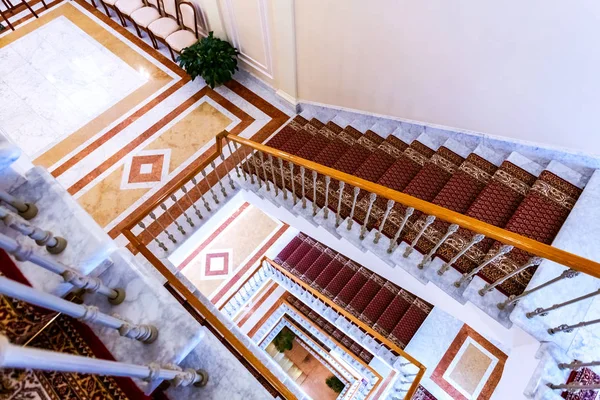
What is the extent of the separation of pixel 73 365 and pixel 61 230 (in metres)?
0.92

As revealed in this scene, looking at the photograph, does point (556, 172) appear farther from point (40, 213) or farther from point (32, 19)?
point (32, 19)

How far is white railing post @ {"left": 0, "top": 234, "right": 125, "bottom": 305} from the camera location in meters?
1.19

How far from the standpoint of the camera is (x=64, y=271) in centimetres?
144

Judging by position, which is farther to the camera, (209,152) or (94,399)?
(209,152)

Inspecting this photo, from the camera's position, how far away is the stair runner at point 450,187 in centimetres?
274

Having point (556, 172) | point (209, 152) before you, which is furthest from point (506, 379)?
point (209, 152)

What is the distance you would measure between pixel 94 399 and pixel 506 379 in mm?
2611

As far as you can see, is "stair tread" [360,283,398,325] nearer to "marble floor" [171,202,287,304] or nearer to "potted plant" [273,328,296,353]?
"marble floor" [171,202,287,304]

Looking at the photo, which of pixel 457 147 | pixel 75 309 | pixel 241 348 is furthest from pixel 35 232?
pixel 457 147

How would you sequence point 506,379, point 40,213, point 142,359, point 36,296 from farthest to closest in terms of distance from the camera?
point 506,379 < point 40,213 < point 142,359 < point 36,296

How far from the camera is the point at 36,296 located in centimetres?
108

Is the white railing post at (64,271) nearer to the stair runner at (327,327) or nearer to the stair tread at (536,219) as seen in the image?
the stair tread at (536,219)

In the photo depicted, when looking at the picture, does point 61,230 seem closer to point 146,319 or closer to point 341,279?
point 146,319

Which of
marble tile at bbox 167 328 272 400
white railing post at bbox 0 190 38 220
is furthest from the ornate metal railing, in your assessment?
white railing post at bbox 0 190 38 220
